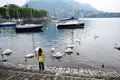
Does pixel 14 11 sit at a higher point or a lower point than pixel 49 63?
higher

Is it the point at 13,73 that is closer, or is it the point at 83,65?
the point at 13,73

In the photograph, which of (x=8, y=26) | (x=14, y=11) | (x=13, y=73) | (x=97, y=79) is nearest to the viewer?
(x=97, y=79)

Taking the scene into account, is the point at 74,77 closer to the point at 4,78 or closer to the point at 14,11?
the point at 4,78

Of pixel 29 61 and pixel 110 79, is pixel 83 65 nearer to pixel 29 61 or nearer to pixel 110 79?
pixel 29 61

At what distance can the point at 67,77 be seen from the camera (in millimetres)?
16297

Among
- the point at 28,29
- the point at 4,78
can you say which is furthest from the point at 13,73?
the point at 28,29

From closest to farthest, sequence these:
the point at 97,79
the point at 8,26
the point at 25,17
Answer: the point at 97,79, the point at 8,26, the point at 25,17

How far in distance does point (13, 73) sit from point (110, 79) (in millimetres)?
8698

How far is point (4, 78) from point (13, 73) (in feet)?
4.72

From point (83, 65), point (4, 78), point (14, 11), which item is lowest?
point (83, 65)

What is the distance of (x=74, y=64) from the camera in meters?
27.8

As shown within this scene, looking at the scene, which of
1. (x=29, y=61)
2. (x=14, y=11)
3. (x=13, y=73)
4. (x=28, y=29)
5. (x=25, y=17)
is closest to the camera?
(x=13, y=73)

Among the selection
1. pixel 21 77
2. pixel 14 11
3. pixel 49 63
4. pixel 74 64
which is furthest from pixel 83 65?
pixel 14 11

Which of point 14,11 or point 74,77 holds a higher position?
point 14,11
